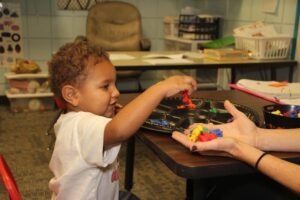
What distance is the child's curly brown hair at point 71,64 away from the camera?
95 cm

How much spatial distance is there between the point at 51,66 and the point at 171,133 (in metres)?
0.36

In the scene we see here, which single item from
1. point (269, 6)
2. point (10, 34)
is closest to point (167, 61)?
point (269, 6)

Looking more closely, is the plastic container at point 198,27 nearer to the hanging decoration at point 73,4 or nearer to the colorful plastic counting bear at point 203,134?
Result: the hanging decoration at point 73,4

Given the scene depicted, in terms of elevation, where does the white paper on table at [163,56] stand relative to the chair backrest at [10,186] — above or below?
above

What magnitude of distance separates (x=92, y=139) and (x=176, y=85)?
0.74 ft

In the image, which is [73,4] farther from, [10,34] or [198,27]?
[198,27]

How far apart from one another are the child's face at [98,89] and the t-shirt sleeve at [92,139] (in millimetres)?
77

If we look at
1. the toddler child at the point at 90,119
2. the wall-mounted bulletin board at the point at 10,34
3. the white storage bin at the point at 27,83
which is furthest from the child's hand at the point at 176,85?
the wall-mounted bulletin board at the point at 10,34

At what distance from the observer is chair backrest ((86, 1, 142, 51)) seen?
3441 millimetres

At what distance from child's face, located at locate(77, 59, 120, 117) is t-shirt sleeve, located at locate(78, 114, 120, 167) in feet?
0.25

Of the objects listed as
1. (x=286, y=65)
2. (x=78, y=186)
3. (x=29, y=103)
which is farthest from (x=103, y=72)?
(x=29, y=103)

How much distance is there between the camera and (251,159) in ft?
2.51

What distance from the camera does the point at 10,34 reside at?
3.65 metres

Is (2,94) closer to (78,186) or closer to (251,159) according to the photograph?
(78,186)
